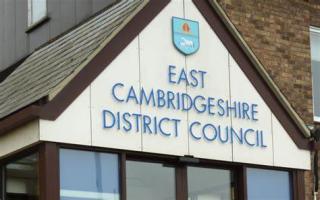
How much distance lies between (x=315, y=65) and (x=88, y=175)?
609cm

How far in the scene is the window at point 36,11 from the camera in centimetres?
1609

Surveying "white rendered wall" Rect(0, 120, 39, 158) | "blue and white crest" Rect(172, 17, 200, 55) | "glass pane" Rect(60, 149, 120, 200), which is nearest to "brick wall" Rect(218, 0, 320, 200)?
"blue and white crest" Rect(172, 17, 200, 55)

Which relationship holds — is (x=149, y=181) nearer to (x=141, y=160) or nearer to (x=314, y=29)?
(x=141, y=160)

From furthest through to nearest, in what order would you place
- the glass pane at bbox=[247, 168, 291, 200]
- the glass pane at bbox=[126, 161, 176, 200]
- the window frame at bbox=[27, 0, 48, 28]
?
the window frame at bbox=[27, 0, 48, 28], the glass pane at bbox=[247, 168, 291, 200], the glass pane at bbox=[126, 161, 176, 200]

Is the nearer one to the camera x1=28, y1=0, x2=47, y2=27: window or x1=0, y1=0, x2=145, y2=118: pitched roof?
x1=0, y1=0, x2=145, y2=118: pitched roof

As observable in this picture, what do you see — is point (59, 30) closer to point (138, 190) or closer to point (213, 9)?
point (213, 9)

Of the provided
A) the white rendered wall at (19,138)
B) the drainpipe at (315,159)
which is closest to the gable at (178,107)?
the white rendered wall at (19,138)

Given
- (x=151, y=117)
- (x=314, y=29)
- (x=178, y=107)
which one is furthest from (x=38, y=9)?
(x=151, y=117)

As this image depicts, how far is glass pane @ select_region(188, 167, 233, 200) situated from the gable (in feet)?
0.93

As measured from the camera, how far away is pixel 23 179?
11.4 meters

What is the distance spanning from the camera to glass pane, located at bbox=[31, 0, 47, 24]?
634 inches

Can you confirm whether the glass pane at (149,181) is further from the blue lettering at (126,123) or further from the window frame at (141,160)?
the blue lettering at (126,123)

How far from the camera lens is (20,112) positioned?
11062 mm

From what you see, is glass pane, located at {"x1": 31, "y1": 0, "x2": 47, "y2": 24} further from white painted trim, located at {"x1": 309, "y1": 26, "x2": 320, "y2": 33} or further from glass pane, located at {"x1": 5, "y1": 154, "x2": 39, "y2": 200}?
glass pane, located at {"x1": 5, "y1": 154, "x2": 39, "y2": 200}
